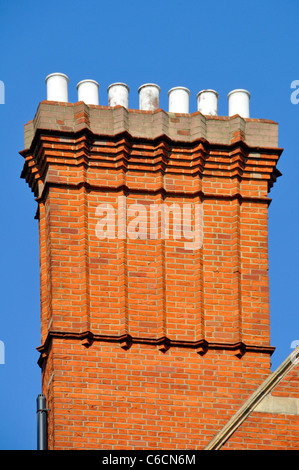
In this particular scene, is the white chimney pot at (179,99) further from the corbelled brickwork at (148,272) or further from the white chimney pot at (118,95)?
the white chimney pot at (118,95)

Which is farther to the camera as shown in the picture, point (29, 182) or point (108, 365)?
point (29, 182)

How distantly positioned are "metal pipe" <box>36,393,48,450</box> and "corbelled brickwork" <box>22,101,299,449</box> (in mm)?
161

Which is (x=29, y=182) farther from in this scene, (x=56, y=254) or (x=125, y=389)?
(x=125, y=389)

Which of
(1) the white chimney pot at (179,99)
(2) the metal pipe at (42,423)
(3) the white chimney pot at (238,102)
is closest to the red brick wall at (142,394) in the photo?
(2) the metal pipe at (42,423)

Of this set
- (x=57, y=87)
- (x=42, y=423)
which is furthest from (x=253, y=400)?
(x=57, y=87)

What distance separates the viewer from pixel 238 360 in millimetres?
34344

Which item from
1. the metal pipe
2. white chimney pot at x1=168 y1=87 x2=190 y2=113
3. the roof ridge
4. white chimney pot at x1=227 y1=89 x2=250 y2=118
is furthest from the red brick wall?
white chimney pot at x1=227 y1=89 x2=250 y2=118

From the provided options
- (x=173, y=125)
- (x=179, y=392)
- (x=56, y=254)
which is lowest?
(x=179, y=392)

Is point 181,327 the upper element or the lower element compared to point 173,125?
Result: lower

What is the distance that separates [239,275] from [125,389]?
2729 mm

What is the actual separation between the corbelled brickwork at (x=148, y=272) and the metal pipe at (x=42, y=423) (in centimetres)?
16

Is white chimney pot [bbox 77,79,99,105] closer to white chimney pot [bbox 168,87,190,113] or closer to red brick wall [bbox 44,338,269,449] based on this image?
white chimney pot [bbox 168,87,190,113]

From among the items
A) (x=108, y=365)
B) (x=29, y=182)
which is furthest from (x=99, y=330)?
(x=29, y=182)

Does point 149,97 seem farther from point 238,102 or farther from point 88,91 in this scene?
point 238,102
